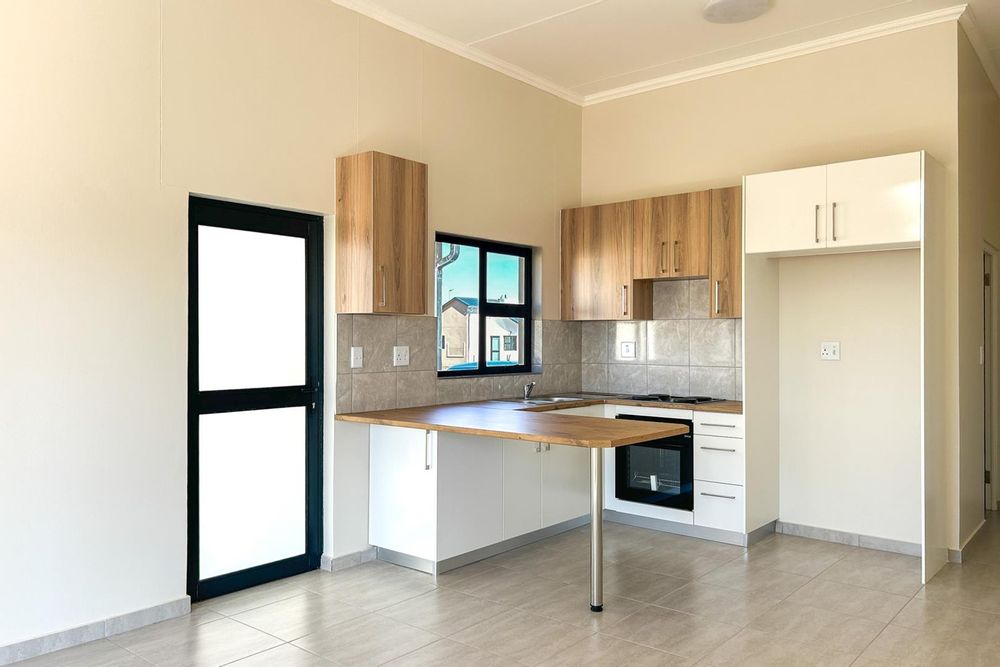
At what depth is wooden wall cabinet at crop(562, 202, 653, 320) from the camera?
5.18 metres

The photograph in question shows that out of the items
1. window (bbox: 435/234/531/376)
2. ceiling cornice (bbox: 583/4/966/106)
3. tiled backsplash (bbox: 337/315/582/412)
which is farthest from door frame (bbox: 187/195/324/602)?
ceiling cornice (bbox: 583/4/966/106)

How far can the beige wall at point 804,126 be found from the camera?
4191mm

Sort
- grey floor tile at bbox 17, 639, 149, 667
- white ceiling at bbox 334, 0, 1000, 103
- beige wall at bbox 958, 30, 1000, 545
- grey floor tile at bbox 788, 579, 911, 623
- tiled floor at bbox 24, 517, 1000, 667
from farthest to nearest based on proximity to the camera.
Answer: beige wall at bbox 958, 30, 1000, 545
white ceiling at bbox 334, 0, 1000, 103
grey floor tile at bbox 788, 579, 911, 623
tiled floor at bbox 24, 517, 1000, 667
grey floor tile at bbox 17, 639, 149, 667

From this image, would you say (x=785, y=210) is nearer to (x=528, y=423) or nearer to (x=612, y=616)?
(x=528, y=423)

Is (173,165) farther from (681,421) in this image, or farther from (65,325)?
(681,421)

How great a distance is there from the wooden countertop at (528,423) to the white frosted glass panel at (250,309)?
48 cm

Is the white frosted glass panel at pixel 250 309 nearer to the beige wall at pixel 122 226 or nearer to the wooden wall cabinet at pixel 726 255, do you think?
the beige wall at pixel 122 226

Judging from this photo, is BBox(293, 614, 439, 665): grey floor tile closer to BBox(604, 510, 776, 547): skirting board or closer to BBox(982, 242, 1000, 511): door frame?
BBox(604, 510, 776, 547): skirting board

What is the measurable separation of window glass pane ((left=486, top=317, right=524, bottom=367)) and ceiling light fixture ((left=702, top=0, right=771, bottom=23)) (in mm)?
2282

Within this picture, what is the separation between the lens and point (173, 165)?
3330 millimetres

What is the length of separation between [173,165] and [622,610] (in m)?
2.82

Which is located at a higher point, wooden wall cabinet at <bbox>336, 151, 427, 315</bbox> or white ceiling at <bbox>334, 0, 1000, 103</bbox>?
white ceiling at <bbox>334, 0, 1000, 103</bbox>

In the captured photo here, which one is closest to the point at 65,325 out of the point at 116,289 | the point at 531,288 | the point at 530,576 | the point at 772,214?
the point at 116,289

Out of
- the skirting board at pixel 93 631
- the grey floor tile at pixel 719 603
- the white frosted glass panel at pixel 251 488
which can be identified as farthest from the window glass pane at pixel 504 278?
the skirting board at pixel 93 631
